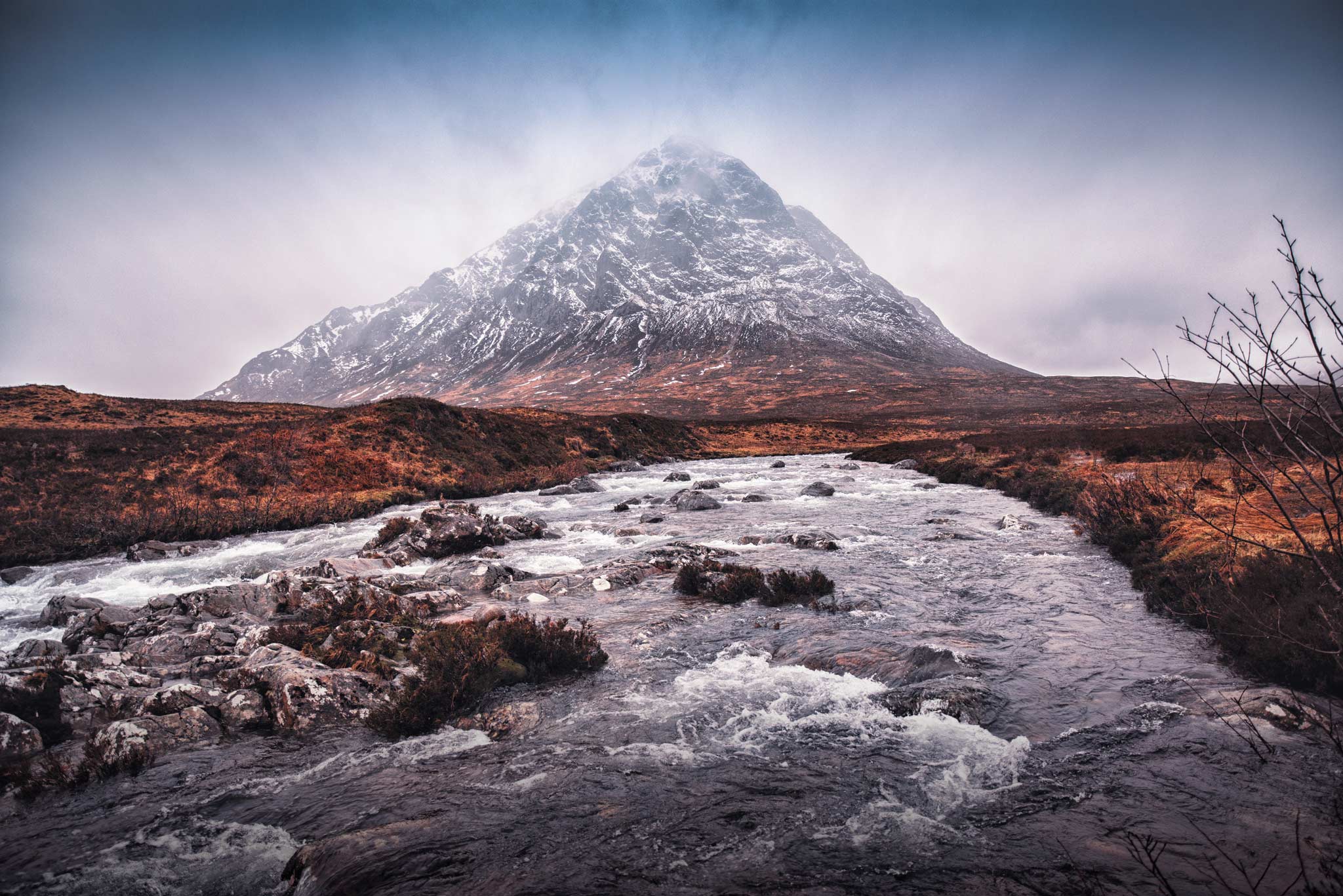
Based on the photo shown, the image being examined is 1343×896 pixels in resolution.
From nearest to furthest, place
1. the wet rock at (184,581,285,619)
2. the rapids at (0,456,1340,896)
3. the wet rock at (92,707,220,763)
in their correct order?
the rapids at (0,456,1340,896) < the wet rock at (92,707,220,763) < the wet rock at (184,581,285,619)

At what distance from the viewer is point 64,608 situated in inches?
436

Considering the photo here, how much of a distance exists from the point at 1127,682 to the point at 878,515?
556 inches

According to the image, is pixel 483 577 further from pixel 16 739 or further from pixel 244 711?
pixel 16 739

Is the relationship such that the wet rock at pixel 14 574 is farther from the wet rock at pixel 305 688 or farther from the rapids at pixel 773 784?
the rapids at pixel 773 784

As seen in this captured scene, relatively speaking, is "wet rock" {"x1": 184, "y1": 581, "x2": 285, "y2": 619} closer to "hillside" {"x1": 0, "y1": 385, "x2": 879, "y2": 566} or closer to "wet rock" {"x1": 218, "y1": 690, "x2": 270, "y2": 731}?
"wet rock" {"x1": 218, "y1": 690, "x2": 270, "y2": 731}

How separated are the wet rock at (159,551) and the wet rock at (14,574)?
2004 mm

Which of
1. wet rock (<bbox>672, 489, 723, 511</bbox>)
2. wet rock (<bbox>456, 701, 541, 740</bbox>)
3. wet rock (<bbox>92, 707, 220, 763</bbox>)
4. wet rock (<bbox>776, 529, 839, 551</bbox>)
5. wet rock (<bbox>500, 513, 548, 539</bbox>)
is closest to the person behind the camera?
wet rock (<bbox>92, 707, 220, 763</bbox>)

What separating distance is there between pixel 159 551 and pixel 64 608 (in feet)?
23.5

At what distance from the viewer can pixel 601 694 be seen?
25.4 ft

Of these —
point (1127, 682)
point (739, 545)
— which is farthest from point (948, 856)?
point (739, 545)

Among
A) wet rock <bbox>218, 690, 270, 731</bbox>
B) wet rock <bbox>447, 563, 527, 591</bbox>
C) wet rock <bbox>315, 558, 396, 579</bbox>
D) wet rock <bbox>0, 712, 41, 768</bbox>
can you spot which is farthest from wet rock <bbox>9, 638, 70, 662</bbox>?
wet rock <bbox>447, 563, 527, 591</bbox>

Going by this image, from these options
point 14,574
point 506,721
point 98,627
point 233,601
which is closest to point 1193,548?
point 506,721

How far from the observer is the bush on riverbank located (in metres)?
6.96

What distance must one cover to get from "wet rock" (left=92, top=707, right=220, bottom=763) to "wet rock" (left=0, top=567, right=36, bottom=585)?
1327 cm
